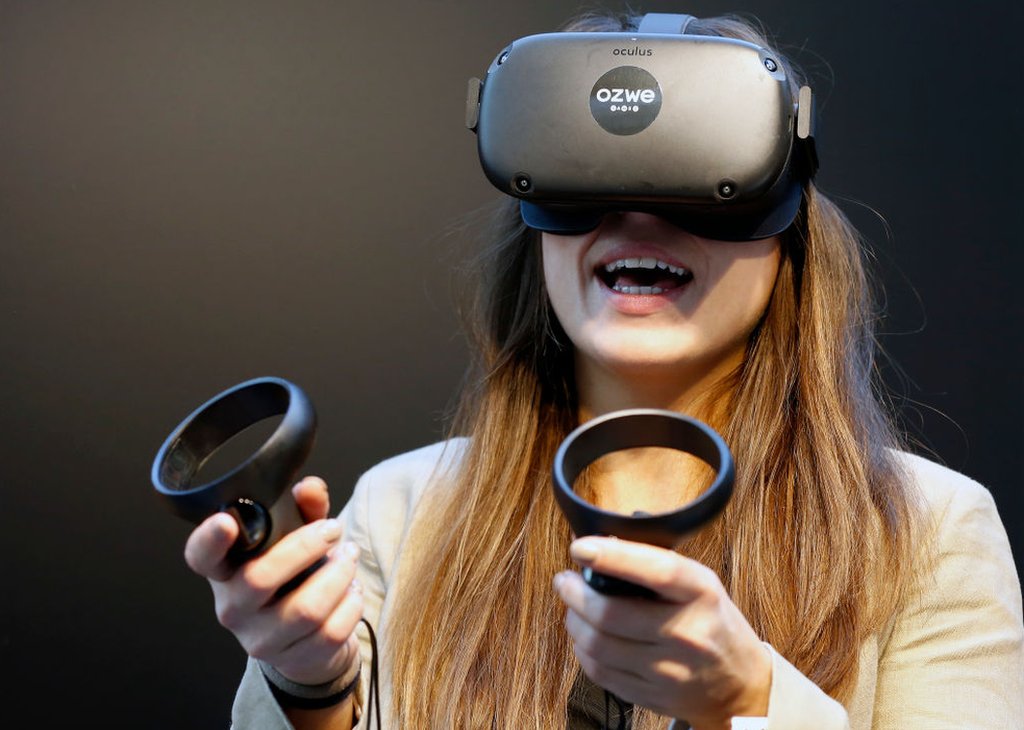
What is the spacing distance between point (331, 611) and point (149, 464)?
0.78m

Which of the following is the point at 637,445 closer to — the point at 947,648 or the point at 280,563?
the point at 280,563

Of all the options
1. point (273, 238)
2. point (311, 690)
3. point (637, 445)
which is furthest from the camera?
point (273, 238)

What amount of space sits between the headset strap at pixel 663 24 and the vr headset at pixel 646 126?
48 millimetres

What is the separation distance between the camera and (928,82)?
1424mm

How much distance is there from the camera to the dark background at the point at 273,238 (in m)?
1.43

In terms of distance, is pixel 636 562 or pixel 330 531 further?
pixel 330 531

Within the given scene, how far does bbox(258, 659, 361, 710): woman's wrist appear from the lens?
0.88m

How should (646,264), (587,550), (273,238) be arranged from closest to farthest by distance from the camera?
1. (587,550)
2. (646,264)
3. (273,238)

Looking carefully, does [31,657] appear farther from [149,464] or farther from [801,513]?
[801,513]

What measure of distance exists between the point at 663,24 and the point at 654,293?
0.22m

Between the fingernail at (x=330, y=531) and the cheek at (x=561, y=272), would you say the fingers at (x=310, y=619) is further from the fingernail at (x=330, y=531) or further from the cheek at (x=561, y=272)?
the cheek at (x=561, y=272)

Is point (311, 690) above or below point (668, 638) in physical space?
below

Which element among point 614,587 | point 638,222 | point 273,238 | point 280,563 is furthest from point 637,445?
point 273,238

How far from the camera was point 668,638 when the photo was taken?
2.21 feet
